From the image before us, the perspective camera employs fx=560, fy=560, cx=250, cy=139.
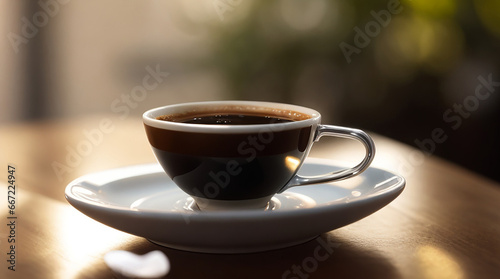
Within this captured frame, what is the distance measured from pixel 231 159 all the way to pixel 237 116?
0.17 meters

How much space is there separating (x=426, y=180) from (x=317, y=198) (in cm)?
31

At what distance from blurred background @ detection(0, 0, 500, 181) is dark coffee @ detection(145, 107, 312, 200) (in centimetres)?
178

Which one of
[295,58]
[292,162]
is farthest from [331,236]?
[295,58]

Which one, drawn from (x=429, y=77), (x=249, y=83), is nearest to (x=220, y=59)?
(x=249, y=83)

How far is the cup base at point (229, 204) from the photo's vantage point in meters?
0.71

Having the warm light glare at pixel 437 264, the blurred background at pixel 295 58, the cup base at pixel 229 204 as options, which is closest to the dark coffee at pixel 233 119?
the cup base at pixel 229 204

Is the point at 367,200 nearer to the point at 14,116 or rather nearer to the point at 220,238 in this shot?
the point at 220,238

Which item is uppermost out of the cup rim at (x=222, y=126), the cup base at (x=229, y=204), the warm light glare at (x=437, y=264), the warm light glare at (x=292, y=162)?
the cup rim at (x=222, y=126)

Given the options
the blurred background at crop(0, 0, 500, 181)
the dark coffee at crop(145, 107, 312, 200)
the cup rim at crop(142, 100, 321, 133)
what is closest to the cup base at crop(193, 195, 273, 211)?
the dark coffee at crop(145, 107, 312, 200)

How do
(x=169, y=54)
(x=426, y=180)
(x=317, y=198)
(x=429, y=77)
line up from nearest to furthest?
(x=317, y=198) < (x=426, y=180) < (x=429, y=77) < (x=169, y=54)

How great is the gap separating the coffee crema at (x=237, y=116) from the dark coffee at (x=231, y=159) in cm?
8

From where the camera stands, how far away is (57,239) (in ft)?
Answer: 2.25

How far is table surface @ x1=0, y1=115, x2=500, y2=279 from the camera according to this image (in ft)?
1.95

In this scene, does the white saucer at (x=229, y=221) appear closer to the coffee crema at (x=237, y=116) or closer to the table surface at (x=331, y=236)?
the table surface at (x=331, y=236)
